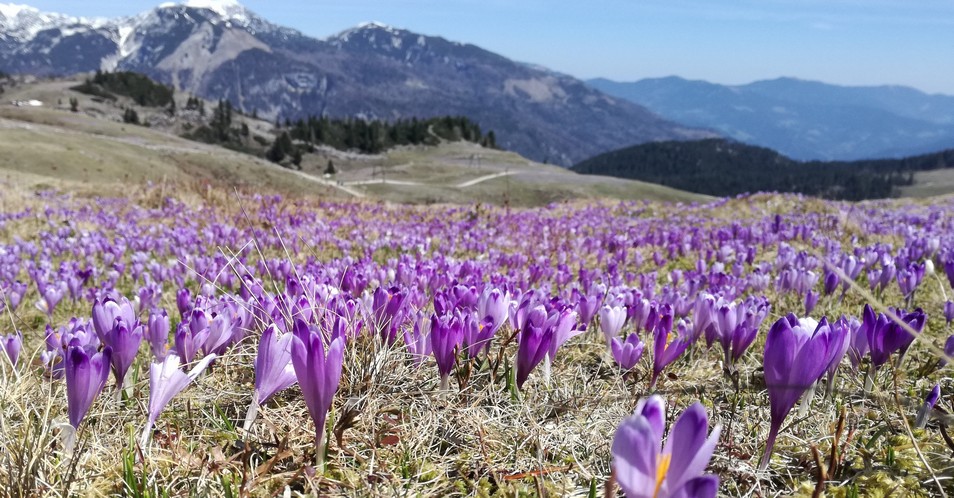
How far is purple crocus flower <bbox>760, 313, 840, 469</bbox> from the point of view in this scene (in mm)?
1754

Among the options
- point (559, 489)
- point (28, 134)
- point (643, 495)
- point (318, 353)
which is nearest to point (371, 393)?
point (318, 353)

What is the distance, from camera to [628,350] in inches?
109

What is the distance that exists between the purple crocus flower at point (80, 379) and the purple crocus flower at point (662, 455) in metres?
1.67

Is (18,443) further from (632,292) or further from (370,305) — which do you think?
(632,292)

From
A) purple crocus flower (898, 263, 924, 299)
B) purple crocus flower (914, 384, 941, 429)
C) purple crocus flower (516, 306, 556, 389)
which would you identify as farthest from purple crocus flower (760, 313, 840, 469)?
purple crocus flower (898, 263, 924, 299)

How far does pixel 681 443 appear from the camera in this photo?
1.20 meters

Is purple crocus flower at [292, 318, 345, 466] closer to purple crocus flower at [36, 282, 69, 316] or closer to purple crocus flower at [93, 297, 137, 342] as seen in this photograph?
purple crocus flower at [93, 297, 137, 342]

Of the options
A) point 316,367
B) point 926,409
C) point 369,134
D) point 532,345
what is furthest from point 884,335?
point 369,134

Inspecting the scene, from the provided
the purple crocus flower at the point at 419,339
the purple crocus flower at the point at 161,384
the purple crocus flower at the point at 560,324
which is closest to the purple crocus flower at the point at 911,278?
the purple crocus flower at the point at 560,324

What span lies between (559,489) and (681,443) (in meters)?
0.83

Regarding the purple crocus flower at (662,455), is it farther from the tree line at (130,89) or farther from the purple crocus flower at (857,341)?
the tree line at (130,89)

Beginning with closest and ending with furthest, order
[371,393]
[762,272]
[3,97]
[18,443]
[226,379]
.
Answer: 1. [18,443]
2. [371,393]
3. [226,379]
4. [762,272]
5. [3,97]

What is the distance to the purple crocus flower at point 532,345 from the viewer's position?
7.69 ft

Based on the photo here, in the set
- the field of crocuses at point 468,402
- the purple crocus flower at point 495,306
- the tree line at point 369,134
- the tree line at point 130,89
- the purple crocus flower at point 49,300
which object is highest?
the tree line at point 130,89
